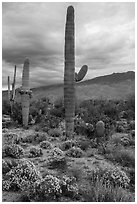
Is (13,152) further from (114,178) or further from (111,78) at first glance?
(111,78)

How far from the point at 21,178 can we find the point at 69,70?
5568 mm

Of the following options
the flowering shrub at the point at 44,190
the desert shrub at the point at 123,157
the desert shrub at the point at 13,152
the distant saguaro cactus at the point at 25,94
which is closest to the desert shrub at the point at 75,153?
the desert shrub at the point at 123,157

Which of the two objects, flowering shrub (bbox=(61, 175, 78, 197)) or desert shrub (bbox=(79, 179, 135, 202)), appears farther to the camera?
flowering shrub (bbox=(61, 175, 78, 197))

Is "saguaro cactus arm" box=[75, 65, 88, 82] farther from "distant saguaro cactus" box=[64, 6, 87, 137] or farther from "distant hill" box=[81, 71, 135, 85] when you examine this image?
"distant hill" box=[81, 71, 135, 85]

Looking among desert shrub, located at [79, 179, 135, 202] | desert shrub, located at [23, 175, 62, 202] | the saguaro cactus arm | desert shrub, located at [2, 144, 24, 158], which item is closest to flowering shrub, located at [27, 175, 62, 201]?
desert shrub, located at [23, 175, 62, 202]

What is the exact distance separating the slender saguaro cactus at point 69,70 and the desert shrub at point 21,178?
4.20 meters

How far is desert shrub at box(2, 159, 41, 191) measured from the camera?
20.5ft

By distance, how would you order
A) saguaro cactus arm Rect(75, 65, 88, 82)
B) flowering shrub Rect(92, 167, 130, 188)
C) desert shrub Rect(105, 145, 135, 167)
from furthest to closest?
1. saguaro cactus arm Rect(75, 65, 88, 82)
2. desert shrub Rect(105, 145, 135, 167)
3. flowering shrub Rect(92, 167, 130, 188)

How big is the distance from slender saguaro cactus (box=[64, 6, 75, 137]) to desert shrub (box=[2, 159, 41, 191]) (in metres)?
4.20

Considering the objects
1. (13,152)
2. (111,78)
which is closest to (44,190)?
(13,152)

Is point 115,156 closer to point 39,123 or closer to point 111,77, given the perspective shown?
point 39,123

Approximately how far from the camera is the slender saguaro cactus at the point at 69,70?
35.4 feet

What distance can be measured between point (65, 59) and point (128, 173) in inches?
209

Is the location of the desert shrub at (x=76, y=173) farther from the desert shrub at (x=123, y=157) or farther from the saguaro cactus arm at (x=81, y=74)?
the saguaro cactus arm at (x=81, y=74)
